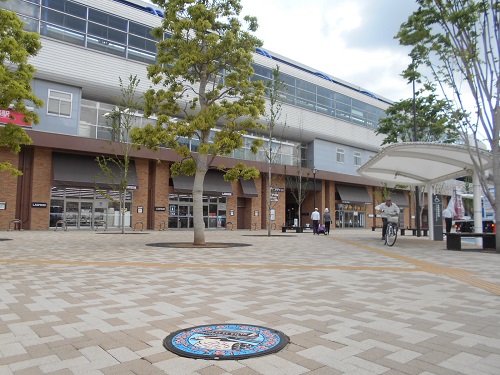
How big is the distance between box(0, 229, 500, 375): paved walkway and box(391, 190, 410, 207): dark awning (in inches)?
1712

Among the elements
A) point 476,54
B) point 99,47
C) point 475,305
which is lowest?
point 475,305

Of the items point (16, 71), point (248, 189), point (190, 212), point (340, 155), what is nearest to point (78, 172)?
point (190, 212)

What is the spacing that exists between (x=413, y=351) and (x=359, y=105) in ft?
147

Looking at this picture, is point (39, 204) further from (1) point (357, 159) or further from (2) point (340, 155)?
(1) point (357, 159)

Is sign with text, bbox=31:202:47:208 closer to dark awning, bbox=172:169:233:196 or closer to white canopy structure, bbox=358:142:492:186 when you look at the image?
dark awning, bbox=172:169:233:196

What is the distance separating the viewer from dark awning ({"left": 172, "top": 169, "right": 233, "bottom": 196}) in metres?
30.3

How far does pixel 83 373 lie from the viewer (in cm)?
289

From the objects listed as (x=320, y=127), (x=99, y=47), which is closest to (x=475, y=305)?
(x=99, y=47)

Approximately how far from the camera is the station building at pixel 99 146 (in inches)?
973

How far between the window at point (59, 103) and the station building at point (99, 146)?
6 cm

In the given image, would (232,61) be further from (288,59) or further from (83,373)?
(288,59)

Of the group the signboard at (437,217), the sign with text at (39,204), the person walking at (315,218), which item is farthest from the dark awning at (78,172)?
the signboard at (437,217)

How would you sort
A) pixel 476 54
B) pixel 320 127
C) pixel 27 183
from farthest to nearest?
pixel 320 127, pixel 27 183, pixel 476 54

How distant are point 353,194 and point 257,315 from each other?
4120cm
